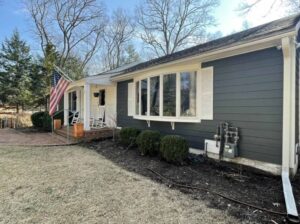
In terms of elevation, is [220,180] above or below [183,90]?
below

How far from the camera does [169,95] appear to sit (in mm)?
6473

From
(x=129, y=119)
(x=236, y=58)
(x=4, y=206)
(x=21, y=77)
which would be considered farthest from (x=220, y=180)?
(x=21, y=77)

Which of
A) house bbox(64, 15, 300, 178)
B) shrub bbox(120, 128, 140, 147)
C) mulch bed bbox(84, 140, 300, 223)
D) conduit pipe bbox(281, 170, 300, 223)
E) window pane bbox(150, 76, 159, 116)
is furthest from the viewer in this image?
shrub bbox(120, 128, 140, 147)

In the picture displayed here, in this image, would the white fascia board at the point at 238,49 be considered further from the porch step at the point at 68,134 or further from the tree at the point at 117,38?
the tree at the point at 117,38

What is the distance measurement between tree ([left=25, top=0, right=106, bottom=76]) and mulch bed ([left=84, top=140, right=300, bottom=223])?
18.0 m

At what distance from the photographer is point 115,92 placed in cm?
1011

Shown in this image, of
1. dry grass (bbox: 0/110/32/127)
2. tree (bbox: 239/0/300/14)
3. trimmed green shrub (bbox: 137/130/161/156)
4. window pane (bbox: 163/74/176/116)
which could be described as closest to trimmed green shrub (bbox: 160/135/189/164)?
trimmed green shrub (bbox: 137/130/161/156)

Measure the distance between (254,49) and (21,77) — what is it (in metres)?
19.3

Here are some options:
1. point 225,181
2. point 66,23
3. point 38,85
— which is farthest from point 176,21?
point 225,181

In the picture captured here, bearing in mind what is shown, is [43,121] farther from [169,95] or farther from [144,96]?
[169,95]

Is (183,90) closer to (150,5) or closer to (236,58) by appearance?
(236,58)

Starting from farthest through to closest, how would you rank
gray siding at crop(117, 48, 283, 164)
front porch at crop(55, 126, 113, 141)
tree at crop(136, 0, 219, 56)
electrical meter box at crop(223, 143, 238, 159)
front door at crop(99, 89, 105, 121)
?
tree at crop(136, 0, 219, 56) < front door at crop(99, 89, 105, 121) < front porch at crop(55, 126, 113, 141) < electrical meter box at crop(223, 143, 238, 159) < gray siding at crop(117, 48, 283, 164)

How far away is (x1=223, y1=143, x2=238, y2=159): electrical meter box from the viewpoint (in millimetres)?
4990

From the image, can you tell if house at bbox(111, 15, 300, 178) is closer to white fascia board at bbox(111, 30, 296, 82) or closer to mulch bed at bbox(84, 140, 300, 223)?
white fascia board at bbox(111, 30, 296, 82)
